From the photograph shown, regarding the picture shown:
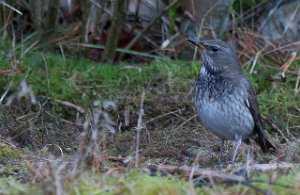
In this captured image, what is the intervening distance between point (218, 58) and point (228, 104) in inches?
25.8

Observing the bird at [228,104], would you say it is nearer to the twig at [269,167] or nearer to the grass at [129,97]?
the grass at [129,97]

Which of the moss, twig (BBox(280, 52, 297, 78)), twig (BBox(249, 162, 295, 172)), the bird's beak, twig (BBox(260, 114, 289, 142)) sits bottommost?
the moss

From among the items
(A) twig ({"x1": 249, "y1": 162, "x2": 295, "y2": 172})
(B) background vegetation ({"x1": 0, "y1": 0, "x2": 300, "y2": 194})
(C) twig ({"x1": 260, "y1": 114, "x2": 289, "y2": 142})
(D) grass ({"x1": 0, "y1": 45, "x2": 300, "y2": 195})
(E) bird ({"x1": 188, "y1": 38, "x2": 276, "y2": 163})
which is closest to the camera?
(A) twig ({"x1": 249, "y1": 162, "x2": 295, "y2": 172})

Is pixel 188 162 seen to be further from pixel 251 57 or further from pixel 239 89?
pixel 251 57

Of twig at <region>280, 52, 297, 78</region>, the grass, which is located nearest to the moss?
the grass

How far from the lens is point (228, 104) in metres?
6.70

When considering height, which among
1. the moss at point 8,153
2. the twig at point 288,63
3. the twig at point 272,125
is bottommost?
the moss at point 8,153

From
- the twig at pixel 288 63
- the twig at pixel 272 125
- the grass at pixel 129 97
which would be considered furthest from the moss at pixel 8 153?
the twig at pixel 288 63

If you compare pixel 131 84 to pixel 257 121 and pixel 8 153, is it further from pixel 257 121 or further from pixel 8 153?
pixel 8 153

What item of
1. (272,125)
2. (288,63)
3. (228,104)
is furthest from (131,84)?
(288,63)

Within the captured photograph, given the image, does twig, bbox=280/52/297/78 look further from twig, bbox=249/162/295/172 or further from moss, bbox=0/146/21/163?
moss, bbox=0/146/21/163

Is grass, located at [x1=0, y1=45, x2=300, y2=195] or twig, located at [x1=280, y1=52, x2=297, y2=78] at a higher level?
twig, located at [x1=280, y1=52, x2=297, y2=78]

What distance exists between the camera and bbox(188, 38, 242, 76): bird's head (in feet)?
23.2

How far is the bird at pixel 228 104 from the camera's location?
263 inches
